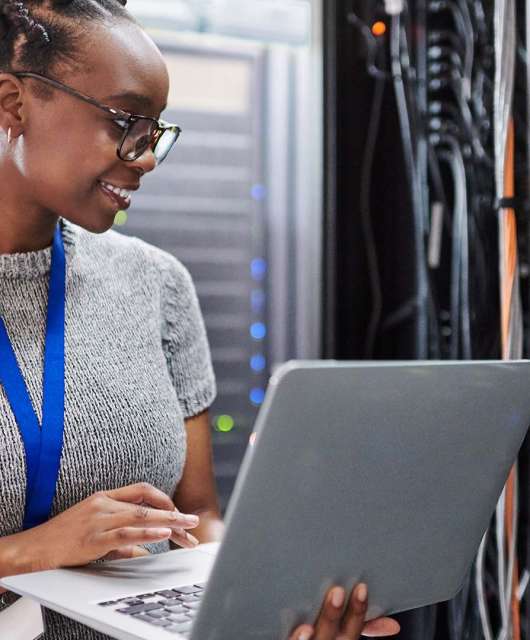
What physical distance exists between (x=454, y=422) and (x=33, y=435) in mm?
554

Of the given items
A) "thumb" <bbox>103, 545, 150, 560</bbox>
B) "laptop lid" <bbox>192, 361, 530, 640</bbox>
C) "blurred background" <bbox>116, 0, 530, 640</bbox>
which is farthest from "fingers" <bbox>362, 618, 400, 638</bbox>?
"blurred background" <bbox>116, 0, 530, 640</bbox>

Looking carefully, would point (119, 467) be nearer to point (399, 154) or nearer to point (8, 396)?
point (8, 396)

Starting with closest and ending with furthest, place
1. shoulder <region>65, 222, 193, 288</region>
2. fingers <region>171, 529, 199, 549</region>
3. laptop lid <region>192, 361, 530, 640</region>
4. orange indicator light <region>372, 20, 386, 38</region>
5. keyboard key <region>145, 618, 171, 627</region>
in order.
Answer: laptop lid <region>192, 361, 530, 640</region>
keyboard key <region>145, 618, 171, 627</region>
fingers <region>171, 529, 199, 549</region>
shoulder <region>65, 222, 193, 288</region>
orange indicator light <region>372, 20, 386, 38</region>

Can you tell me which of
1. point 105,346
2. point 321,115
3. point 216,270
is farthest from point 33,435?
point 321,115

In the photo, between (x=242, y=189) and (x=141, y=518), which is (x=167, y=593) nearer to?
(x=141, y=518)

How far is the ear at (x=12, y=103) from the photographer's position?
1.21 metres

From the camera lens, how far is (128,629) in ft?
2.75

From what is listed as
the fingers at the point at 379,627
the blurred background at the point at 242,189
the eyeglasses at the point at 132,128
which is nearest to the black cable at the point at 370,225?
the blurred background at the point at 242,189

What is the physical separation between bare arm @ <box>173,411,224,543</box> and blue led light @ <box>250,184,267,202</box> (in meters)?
1.04

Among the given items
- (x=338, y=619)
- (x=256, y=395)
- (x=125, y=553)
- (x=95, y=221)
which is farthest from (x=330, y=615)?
(x=256, y=395)

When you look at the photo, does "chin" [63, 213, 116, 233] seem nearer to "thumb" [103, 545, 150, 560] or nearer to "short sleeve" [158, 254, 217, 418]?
"short sleeve" [158, 254, 217, 418]

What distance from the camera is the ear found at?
121cm

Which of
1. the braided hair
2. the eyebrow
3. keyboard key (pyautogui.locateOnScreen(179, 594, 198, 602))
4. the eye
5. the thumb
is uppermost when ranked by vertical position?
the braided hair

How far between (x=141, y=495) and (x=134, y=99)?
0.50 m
